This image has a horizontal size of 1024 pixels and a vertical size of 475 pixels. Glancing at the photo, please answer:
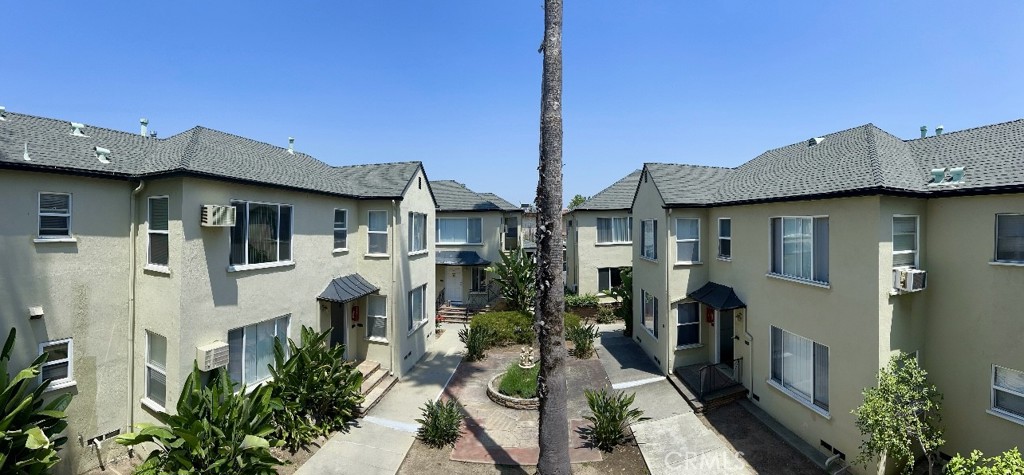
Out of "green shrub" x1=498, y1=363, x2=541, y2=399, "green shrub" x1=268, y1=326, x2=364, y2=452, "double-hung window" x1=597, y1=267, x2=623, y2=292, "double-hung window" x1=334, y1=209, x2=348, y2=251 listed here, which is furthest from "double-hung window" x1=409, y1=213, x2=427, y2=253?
"double-hung window" x1=597, y1=267, x2=623, y2=292

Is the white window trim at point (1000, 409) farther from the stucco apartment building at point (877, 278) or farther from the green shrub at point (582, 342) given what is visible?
the green shrub at point (582, 342)

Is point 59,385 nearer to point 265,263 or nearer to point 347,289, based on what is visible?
point 265,263

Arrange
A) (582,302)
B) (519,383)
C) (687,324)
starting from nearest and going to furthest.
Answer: (519,383), (687,324), (582,302)

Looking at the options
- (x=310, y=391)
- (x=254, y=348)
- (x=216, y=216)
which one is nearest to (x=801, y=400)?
(x=310, y=391)

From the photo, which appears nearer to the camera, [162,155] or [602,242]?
[162,155]

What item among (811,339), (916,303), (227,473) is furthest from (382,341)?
(916,303)

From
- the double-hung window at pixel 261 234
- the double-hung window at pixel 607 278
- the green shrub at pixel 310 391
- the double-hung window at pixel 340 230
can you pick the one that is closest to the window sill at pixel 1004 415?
the green shrub at pixel 310 391
